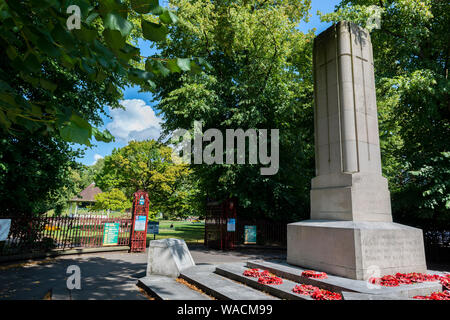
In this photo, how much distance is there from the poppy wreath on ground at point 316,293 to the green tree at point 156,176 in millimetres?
22476

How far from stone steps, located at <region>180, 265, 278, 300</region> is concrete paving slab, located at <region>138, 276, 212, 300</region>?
0.86 feet

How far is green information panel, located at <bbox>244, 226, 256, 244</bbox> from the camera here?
17188 mm

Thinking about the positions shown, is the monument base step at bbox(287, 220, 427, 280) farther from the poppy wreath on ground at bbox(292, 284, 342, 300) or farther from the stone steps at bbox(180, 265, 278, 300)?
the stone steps at bbox(180, 265, 278, 300)

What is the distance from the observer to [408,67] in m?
13.4

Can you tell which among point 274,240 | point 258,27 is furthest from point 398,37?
point 274,240

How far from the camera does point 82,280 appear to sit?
26.5ft

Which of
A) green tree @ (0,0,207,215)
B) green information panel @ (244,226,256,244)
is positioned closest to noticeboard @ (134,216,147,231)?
green information panel @ (244,226,256,244)

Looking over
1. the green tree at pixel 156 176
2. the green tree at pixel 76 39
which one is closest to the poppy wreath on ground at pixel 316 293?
the green tree at pixel 76 39

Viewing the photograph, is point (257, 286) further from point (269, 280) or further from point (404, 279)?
point (404, 279)

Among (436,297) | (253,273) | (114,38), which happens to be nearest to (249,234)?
(253,273)

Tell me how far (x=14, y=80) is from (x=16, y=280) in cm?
641

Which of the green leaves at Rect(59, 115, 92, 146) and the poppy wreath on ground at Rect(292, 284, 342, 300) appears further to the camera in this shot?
the poppy wreath on ground at Rect(292, 284, 342, 300)

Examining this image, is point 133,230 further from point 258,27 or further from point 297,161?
point 258,27

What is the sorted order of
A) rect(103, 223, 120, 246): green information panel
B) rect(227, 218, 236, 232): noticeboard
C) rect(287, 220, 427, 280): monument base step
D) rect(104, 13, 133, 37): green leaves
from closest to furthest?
rect(104, 13, 133, 37): green leaves, rect(287, 220, 427, 280): monument base step, rect(103, 223, 120, 246): green information panel, rect(227, 218, 236, 232): noticeboard
